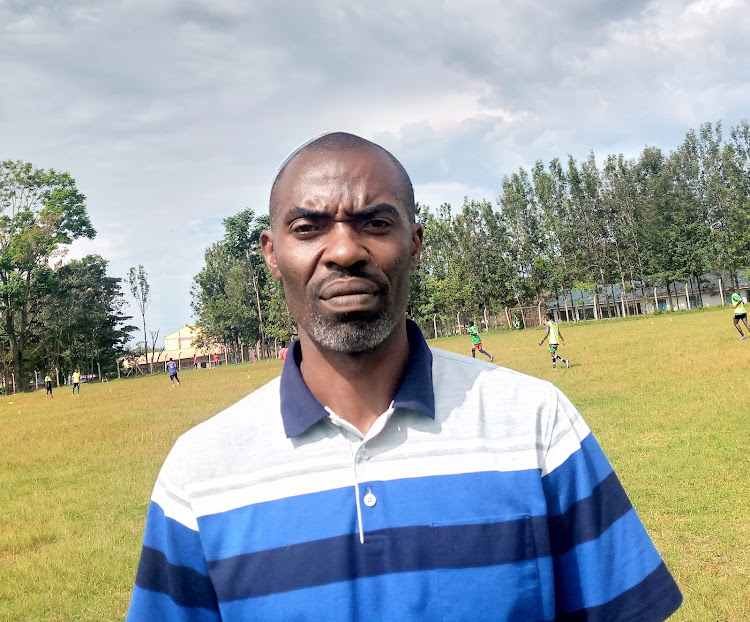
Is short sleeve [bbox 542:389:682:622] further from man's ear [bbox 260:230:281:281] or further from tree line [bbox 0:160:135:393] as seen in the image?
tree line [bbox 0:160:135:393]

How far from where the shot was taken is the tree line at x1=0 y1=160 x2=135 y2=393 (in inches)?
1949

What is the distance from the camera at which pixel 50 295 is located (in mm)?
57469

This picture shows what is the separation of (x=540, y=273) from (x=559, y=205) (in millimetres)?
7990

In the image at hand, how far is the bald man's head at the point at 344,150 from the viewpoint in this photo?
194 cm

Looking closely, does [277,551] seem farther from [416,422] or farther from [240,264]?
[240,264]

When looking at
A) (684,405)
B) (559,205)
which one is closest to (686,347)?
(684,405)

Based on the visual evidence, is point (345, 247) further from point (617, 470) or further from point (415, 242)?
point (617, 470)

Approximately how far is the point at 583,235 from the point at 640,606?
6931cm

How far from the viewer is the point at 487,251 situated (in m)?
68.2

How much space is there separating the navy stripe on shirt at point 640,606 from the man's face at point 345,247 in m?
0.88

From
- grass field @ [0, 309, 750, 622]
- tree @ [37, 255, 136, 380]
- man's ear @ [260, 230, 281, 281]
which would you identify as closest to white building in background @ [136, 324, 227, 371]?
tree @ [37, 255, 136, 380]

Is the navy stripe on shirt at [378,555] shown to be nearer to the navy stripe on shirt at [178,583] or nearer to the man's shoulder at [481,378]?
the navy stripe on shirt at [178,583]

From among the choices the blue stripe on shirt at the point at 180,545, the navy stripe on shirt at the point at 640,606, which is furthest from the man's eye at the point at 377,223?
the navy stripe on shirt at the point at 640,606

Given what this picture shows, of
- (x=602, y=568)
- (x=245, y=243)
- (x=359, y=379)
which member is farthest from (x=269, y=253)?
(x=245, y=243)
